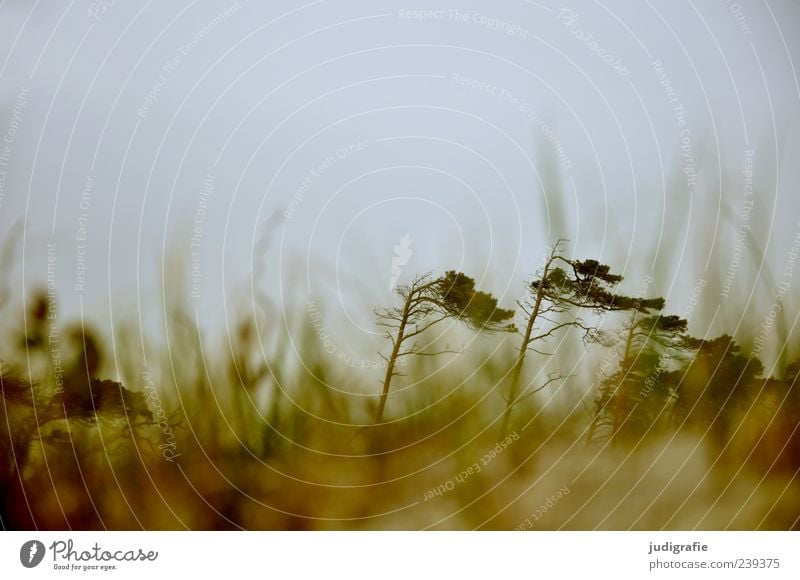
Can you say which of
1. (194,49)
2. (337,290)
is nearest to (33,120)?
(194,49)

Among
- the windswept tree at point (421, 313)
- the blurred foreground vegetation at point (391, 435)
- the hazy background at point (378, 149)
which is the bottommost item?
the blurred foreground vegetation at point (391, 435)

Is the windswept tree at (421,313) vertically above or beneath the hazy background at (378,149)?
beneath

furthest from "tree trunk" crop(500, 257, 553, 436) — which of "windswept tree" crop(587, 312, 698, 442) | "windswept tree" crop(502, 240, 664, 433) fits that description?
"windswept tree" crop(587, 312, 698, 442)

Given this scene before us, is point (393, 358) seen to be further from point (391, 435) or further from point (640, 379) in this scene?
point (640, 379)

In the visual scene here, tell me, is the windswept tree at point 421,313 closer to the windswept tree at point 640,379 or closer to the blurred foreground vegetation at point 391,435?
the blurred foreground vegetation at point 391,435

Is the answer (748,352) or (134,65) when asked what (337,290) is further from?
(748,352)

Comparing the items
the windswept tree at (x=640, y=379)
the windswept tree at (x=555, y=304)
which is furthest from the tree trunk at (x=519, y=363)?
the windswept tree at (x=640, y=379)

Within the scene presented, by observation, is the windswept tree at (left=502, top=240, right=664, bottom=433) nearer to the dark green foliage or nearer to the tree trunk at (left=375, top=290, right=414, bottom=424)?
the dark green foliage
